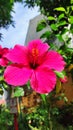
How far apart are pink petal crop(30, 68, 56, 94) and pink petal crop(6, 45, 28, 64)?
0.05m

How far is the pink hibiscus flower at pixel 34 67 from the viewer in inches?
37.8

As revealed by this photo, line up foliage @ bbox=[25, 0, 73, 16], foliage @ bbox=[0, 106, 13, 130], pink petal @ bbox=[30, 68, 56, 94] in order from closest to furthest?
pink petal @ bbox=[30, 68, 56, 94] → foliage @ bbox=[0, 106, 13, 130] → foliage @ bbox=[25, 0, 73, 16]

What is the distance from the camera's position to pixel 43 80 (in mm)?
964

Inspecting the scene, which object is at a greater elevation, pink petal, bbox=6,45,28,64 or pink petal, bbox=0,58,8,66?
pink petal, bbox=6,45,28,64

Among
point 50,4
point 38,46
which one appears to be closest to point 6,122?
point 38,46

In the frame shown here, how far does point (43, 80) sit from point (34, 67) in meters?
0.07

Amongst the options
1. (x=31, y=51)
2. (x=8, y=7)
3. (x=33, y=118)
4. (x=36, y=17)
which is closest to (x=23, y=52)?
(x=31, y=51)

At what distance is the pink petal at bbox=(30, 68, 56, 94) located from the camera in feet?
3.11

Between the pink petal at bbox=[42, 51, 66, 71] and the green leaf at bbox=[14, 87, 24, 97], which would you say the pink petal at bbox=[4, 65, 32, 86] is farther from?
the green leaf at bbox=[14, 87, 24, 97]

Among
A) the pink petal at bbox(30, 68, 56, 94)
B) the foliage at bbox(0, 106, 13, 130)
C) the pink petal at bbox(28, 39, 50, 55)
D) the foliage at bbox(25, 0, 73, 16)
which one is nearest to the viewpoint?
the pink petal at bbox(30, 68, 56, 94)

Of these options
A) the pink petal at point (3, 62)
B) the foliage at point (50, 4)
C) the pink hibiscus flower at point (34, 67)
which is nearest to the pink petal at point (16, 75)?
the pink hibiscus flower at point (34, 67)

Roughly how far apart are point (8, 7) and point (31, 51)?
15.7 metres

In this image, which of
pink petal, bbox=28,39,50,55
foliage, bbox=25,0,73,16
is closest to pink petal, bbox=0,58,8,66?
pink petal, bbox=28,39,50,55

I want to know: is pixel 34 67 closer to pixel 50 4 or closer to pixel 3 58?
pixel 3 58
